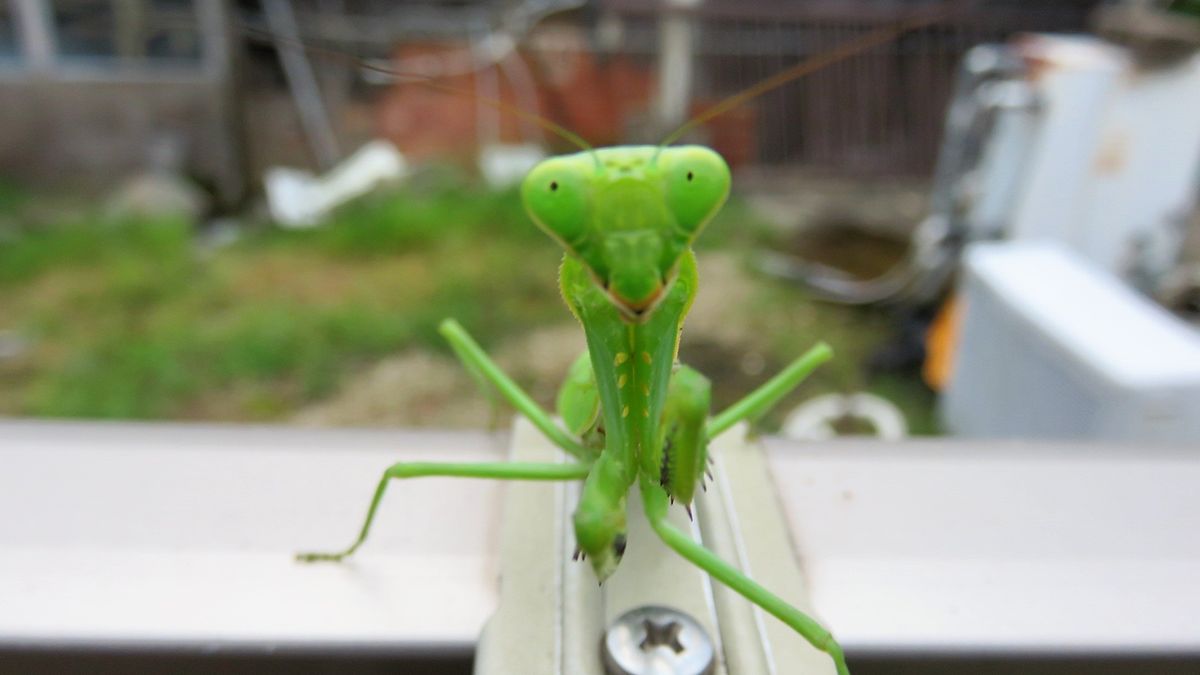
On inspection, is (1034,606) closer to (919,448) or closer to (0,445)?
(919,448)

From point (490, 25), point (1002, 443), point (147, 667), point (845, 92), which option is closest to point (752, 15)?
point (845, 92)

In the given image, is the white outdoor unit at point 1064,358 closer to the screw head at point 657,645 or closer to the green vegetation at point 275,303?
the green vegetation at point 275,303

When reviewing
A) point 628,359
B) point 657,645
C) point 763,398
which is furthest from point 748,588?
point 763,398

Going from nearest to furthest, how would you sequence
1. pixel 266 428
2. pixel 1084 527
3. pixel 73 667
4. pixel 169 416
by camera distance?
pixel 73 667 < pixel 1084 527 < pixel 266 428 < pixel 169 416

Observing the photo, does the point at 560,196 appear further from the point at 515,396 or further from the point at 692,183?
the point at 515,396

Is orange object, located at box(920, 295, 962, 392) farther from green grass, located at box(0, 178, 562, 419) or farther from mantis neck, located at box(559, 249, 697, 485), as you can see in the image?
mantis neck, located at box(559, 249, 697, 485)

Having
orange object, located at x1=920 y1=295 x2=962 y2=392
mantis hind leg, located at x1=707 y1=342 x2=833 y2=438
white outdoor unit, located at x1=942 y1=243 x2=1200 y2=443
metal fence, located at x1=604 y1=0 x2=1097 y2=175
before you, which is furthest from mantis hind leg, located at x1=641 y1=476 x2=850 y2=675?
metal fence, located at x1=604 y1=0 x2=1097 y2=175

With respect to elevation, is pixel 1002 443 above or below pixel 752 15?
below
